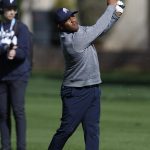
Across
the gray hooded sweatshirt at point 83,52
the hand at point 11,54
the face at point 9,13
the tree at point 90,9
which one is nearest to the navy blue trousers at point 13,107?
the hand at point 11,54

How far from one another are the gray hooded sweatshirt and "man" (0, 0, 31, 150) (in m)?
1.51

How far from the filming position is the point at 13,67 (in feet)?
40.7

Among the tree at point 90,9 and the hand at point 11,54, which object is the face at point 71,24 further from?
the tree at point 90,9

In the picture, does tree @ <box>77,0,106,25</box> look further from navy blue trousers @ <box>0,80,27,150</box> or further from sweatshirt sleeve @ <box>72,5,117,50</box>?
sweatshirt sleeve @ <box>72,5,117,50</box>

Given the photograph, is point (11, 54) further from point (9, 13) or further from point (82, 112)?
point (82, 112)

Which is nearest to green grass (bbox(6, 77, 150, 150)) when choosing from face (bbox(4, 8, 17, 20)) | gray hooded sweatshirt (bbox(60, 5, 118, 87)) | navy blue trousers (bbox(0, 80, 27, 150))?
navy blue trousers (bbox(0, 80, 27, 150))

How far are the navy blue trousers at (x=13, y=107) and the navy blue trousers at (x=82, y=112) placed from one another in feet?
4.86

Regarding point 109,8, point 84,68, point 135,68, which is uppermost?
point 109,8

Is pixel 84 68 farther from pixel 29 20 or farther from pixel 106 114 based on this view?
pixel 29 20

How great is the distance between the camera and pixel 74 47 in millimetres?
10789

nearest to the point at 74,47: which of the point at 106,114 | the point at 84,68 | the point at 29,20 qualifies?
the point at 84,68

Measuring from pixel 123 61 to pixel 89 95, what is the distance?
31.4 metres

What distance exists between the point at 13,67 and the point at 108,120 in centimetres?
509

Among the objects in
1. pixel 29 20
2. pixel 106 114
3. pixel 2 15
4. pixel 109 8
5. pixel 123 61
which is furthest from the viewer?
pixel 29 20
